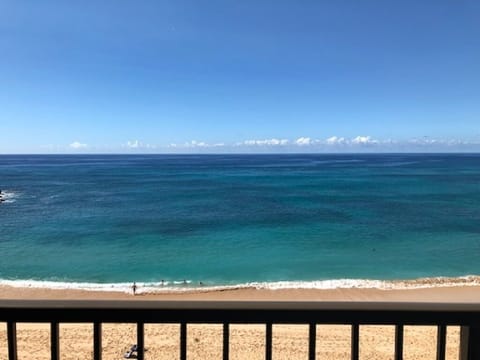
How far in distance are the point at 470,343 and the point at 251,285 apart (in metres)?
12.0

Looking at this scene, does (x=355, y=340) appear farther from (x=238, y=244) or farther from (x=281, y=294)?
(x=238, y=244)

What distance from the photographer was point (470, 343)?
171 cm

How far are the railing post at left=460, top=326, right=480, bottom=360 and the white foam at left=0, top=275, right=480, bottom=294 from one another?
1147cm

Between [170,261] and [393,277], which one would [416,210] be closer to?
[393,277]

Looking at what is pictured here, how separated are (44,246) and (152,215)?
368 inches

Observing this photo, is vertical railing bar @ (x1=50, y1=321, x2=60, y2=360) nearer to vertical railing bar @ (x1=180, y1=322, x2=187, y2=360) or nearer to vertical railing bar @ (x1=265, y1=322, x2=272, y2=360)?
vertical railing bar @ (x1=180, y1=322, x2=187, y2=360)

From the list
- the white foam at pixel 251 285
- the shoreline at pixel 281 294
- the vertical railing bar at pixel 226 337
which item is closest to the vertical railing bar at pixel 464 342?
the vertical railing bar at pixel 226 337

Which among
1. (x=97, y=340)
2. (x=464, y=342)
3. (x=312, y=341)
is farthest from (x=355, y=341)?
(x=97, y=340)

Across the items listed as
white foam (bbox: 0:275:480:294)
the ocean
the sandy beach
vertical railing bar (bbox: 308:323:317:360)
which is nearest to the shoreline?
white foam (bbox: 0:275:480:294)

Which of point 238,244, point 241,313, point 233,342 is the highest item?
point 241,313

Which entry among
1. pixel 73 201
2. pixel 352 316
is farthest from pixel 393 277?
pixel 73 201

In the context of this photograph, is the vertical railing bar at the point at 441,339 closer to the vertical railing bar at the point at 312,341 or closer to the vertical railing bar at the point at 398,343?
the vertical railing bar at the point at 398,343

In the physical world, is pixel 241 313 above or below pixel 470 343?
above

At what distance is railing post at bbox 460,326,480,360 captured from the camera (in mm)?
1695
